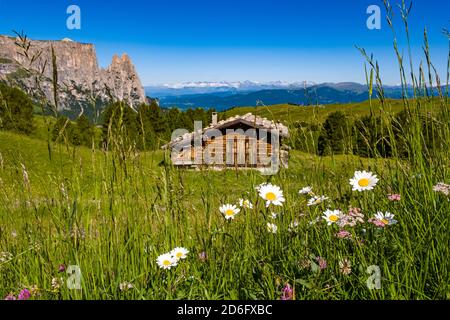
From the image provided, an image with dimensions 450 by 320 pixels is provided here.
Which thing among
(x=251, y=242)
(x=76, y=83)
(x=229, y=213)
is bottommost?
(x=251, y=242)

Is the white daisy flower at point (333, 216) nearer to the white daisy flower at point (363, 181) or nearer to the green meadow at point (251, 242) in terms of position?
the green meadow at point (251, 242)

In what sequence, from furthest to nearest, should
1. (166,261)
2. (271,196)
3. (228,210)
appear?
(228,210), (271,196), (166,261)

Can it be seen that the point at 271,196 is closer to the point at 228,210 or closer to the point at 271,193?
the point at 271,193

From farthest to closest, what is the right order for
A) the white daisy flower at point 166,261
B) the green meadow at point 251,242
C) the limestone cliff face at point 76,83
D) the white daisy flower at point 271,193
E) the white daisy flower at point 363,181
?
the limestone cliff face at point 76,83 → the white daisy flower at point 271,193 → the white daisy flower at point 363,181 → the white daisy flower at point 166,261 → the green meadow at point 251,242

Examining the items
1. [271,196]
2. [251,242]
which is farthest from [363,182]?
[251,242]

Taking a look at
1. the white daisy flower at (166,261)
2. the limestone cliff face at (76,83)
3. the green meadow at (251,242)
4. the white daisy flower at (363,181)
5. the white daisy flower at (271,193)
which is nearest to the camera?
the green meadow at (251,242)

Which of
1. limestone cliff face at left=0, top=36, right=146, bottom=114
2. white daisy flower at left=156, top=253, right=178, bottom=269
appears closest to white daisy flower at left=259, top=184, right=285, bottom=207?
white daisy flower at left=156, top=253, right=178, bottom=269

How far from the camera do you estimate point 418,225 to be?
1854 mm

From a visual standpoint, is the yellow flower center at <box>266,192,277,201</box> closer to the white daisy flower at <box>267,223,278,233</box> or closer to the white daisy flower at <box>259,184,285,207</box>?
the white daisy flower at <box>259,184,285,207</box>

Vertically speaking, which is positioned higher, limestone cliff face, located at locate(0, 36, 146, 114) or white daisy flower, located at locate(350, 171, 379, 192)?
limestone cliff face, located at locate(0, 36, 146, 114)

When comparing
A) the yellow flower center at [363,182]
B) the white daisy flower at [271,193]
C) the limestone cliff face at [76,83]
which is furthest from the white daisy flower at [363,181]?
the limestone cliff face at [76,83]

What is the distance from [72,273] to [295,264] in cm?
102

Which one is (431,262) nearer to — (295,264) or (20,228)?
(295,264)
